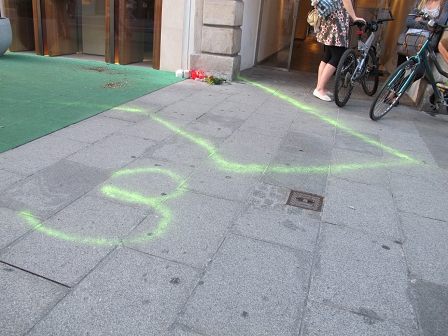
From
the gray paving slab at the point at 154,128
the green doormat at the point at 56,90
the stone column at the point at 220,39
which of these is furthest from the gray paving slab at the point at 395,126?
the green doormat at the point at 56,90

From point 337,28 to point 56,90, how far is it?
444 centimetres

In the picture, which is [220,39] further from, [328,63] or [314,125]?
[314,125]

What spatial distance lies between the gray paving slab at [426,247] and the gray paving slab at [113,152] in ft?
8.34

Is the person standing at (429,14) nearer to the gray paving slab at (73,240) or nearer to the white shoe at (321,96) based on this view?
the white shoe at (321,96)

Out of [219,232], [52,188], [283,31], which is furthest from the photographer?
[283,31]

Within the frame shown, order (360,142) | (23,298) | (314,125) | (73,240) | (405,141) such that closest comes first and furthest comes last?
1. (23,298)
2. (73,240)
3. (360,142)
4. (405,141)
5. (314,125)

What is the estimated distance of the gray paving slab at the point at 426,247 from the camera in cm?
268

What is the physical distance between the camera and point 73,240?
2701mm

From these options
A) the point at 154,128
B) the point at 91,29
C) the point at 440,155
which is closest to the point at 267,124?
the point at 154,128

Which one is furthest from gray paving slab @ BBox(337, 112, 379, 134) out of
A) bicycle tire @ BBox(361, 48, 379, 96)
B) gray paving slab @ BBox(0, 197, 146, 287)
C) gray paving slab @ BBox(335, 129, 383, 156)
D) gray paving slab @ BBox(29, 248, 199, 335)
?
gray paving slab @ BBox(29, 248, 199, 335)

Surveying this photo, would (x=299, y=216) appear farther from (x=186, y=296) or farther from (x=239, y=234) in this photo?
(x=186, y=296)

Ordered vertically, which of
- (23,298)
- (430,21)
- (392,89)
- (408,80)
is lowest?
(23,298)

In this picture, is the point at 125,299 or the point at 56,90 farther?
the point at 56,90

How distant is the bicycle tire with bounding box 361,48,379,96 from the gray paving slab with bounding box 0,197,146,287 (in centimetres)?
534
